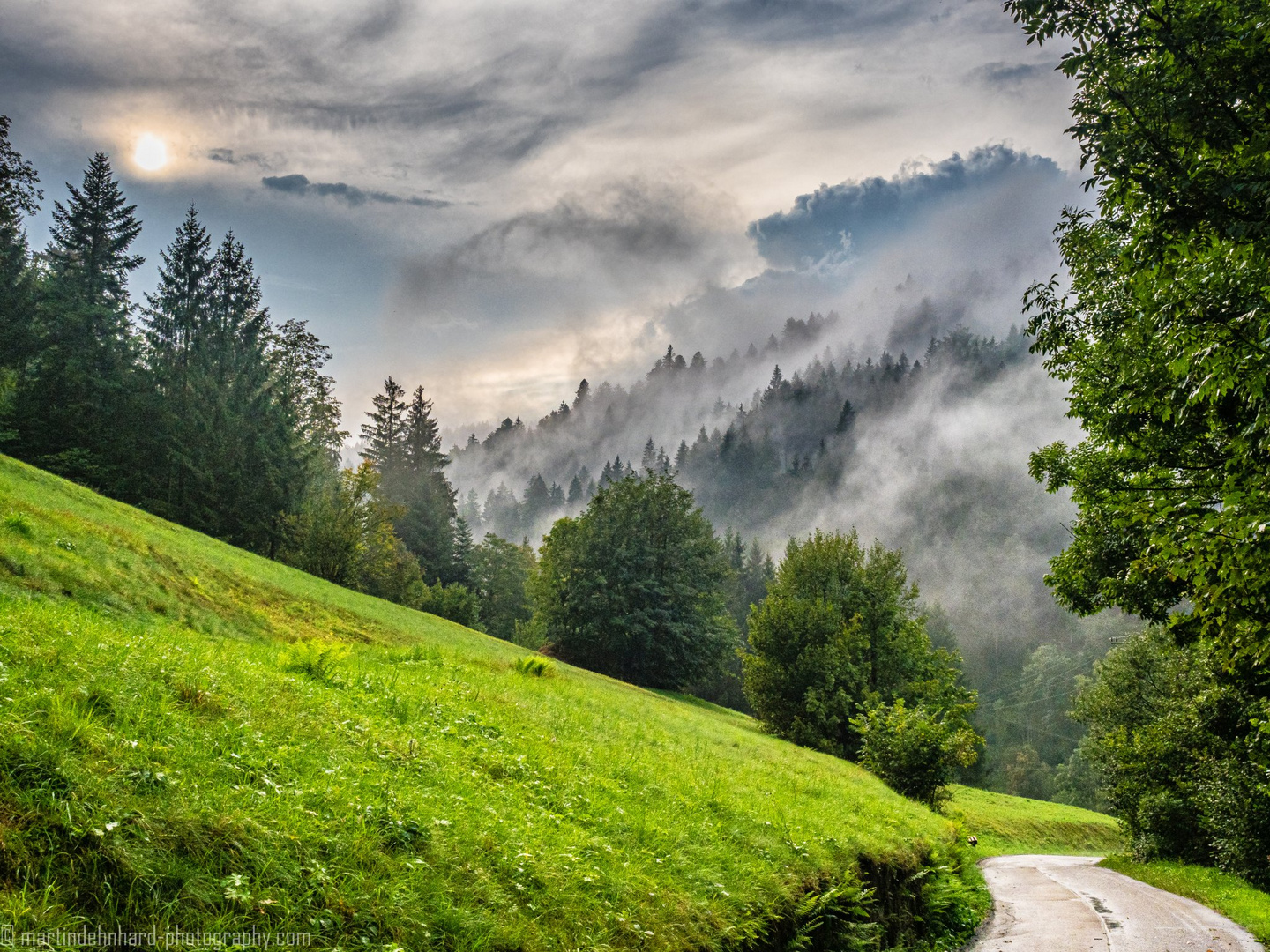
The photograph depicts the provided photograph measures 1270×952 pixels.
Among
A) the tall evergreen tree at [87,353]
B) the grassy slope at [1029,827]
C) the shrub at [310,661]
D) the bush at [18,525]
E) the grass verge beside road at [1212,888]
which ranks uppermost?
the tall evergreen tree at [87,353]

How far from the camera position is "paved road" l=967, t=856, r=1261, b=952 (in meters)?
13.8

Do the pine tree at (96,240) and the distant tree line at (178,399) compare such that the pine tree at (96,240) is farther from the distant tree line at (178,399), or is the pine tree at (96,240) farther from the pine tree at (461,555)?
the pine tree at (461,555)

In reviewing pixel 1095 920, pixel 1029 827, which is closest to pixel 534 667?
pixel 1095 920

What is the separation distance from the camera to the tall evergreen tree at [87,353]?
48.1m

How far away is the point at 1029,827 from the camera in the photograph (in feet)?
144

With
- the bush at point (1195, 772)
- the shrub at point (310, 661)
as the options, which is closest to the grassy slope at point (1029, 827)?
the bush at point (1195, 772)

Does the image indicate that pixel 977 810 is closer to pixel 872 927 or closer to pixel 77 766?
pixel 872 927

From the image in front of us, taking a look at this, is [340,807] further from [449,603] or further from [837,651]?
[449,603]

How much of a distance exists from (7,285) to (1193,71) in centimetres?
6800

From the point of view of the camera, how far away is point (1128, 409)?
44.2ft

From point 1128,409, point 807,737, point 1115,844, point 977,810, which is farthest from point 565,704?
point 1115,844

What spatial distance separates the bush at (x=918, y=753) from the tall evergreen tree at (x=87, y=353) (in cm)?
5480

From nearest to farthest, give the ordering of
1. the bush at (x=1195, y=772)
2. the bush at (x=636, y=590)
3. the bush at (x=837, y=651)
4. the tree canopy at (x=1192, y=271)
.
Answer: the tree canopy at (x=1192, y=271) → the bush at (x=1195, y=772) → the bush at (x=837, y=651) → the bush at (x=636, y=590)

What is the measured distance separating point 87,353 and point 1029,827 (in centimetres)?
7616
